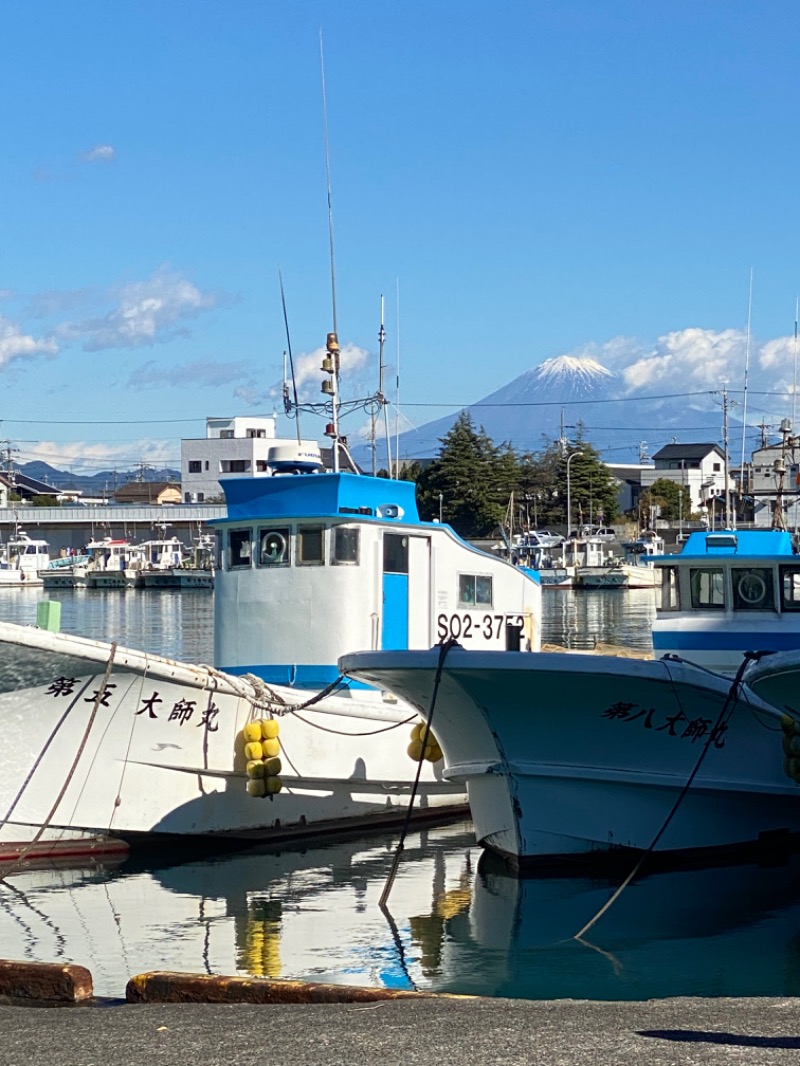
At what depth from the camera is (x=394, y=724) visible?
16.9 meters

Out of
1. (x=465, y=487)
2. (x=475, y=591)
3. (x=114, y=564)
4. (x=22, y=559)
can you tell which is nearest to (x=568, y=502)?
(x=465, y=487)

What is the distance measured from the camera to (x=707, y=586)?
18.9 m

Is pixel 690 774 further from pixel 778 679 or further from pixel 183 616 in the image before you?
pixel 183 616

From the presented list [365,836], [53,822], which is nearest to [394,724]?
[365,836]

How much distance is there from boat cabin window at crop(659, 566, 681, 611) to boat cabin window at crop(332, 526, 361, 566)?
4.53 meters

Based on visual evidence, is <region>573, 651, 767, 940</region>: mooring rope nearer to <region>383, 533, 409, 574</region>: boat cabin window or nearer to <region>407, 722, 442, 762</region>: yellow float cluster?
<region>407, 722, 442, 762</region>: yellow float cluster

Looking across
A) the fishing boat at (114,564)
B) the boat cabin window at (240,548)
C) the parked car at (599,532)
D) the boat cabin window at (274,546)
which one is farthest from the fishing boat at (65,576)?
the boat cabin window at (274,546)

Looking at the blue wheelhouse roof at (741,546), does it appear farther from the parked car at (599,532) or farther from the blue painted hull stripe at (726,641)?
the parked car at (599,532)

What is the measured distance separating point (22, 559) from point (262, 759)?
302 feet

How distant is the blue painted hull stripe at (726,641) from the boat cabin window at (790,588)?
0.43 m

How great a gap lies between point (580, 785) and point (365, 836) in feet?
11.9

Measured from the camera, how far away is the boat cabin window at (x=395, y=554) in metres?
→ 17.3

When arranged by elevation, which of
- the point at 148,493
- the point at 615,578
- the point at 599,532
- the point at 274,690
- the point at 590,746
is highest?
the point at 148,493

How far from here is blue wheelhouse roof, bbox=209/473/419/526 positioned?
17.1m
